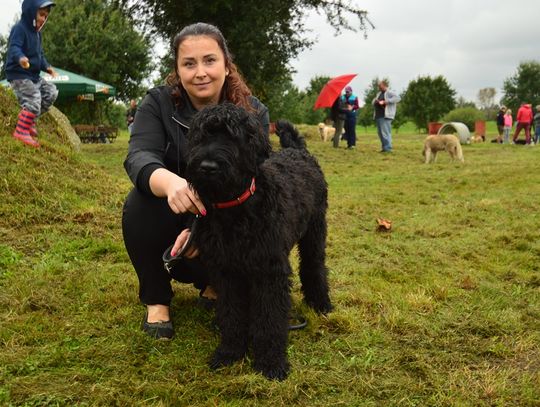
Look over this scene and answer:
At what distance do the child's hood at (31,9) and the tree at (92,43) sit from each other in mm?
28049

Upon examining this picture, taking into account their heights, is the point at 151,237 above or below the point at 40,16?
below

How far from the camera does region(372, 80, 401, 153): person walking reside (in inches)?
655

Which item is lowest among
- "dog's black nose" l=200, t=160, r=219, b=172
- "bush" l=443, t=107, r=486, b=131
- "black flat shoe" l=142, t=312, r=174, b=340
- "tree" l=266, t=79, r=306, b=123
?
"black flat shoe" l=142, t=312, r=174, b=340

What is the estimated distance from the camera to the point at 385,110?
16.8 m

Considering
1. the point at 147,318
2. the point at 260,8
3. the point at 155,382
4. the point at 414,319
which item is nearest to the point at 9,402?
the point at 155,382

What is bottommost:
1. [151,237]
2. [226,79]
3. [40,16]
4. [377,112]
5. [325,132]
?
[151,237]

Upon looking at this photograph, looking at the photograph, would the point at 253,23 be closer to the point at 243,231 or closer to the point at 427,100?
the point at 243,231

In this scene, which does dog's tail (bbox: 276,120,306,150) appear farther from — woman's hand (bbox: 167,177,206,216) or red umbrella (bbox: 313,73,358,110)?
red umbrella (bbox: 313,73,358,110)

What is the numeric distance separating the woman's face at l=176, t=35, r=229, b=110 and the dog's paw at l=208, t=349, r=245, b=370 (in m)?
1.63

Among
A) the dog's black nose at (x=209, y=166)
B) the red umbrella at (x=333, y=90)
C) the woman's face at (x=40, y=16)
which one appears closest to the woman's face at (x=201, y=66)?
the dog's black nose at (x=209, y=166)

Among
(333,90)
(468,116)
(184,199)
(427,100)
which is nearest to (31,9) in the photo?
(184,199)

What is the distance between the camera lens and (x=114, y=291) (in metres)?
3.80

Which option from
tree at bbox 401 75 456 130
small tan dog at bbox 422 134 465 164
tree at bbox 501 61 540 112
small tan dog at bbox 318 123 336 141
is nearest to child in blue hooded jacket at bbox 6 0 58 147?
small tan dog at bbox 422 134 465 164

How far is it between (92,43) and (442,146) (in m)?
28.8
